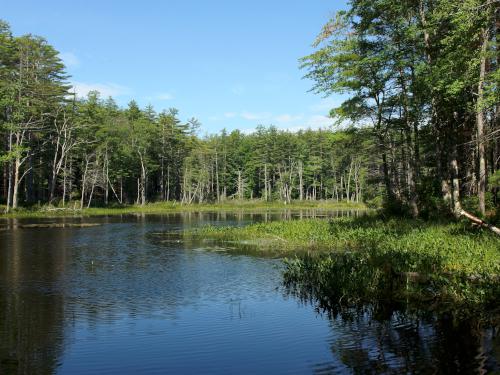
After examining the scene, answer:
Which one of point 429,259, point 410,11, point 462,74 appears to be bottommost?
point 429,259

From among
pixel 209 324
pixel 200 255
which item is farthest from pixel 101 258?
pixel 209 324

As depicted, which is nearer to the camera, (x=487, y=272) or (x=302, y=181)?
(x=487, y=272)

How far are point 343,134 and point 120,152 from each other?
50.5 metres

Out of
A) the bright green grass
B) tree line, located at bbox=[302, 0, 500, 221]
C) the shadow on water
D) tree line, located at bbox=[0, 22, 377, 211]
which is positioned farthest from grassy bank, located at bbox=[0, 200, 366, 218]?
the shadow on water

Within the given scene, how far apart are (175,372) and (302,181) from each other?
353 ft

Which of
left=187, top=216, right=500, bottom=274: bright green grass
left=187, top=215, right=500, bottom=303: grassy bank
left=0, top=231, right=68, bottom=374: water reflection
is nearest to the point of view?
left=0, top=231, right=68, bottom=374: water reflection

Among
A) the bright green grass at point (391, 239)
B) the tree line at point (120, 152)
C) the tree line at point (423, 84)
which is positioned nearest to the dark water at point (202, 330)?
the bright green grass at point (391, 239)

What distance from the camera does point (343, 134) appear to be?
112 feet

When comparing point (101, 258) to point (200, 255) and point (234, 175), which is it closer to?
point (200, 255)

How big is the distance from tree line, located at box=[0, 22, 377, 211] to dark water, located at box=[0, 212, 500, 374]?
21.5 m

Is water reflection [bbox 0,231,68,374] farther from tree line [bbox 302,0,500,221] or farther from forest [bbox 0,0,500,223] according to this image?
tree line [bbox 302,0,500,221]

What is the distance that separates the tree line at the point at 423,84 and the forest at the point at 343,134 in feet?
0.34

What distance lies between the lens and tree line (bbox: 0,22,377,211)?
53.5 m

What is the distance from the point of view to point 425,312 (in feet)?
38.8
